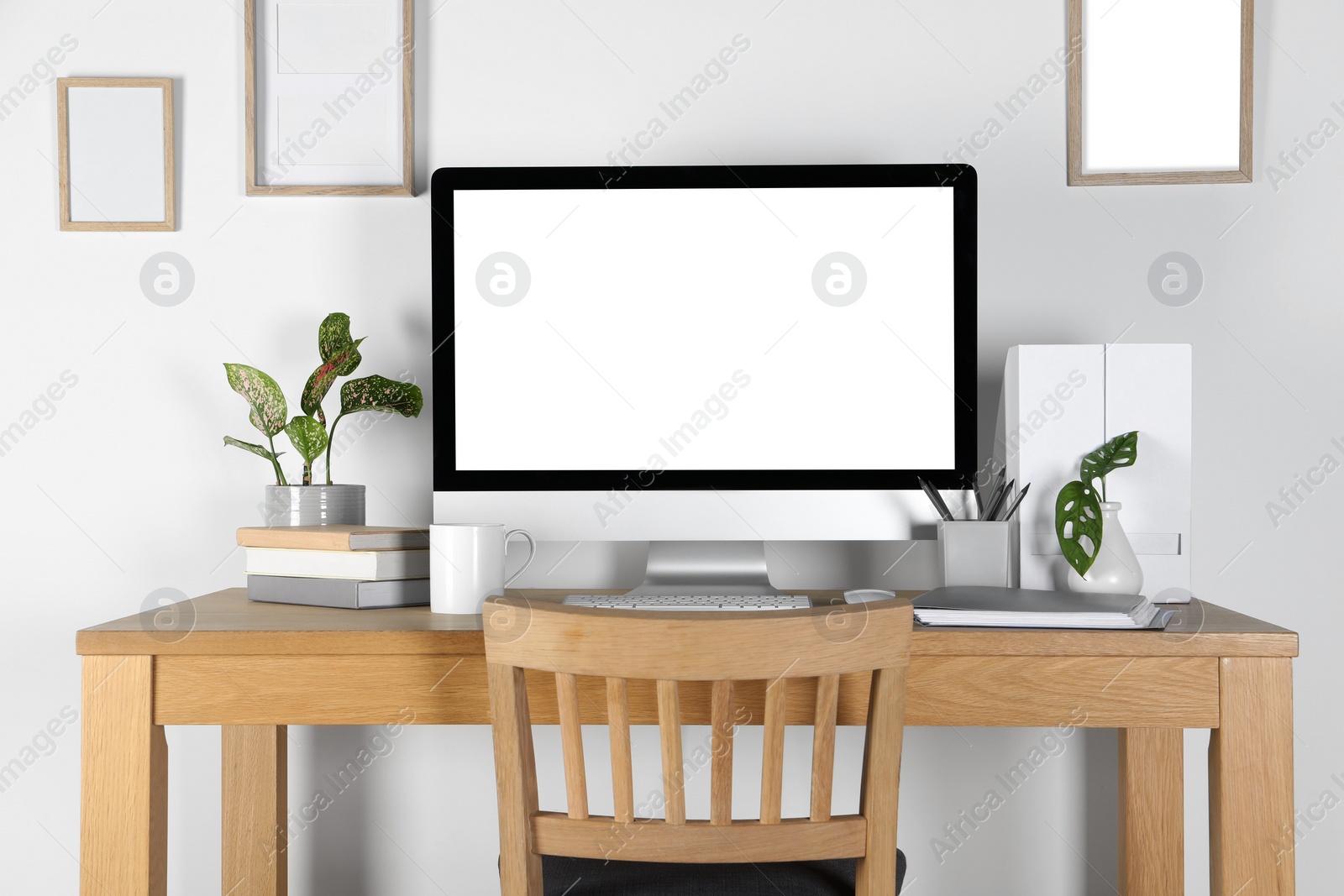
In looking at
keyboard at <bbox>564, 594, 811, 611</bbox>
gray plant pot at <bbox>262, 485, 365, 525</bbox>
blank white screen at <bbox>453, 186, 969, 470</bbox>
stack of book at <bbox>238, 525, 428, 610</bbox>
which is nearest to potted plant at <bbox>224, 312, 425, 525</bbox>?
gray plant pot at <bbox>262, 485, 365, 525</bbox>

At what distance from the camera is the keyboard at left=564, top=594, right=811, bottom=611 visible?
109cm

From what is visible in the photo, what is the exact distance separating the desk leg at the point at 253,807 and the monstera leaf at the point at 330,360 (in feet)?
1.71

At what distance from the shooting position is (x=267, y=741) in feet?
4.74

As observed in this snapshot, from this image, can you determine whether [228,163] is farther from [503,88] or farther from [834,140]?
[834,140]

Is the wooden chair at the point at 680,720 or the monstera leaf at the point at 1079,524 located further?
the monstera leaf at the point at 1079,524

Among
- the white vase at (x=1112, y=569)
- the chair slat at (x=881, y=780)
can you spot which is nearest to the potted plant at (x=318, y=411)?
the chair slat at (x=881, y=780)

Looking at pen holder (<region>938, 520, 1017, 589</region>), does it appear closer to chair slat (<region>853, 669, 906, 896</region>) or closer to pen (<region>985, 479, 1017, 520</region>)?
pen (<region>985, 479, 1017, 520</region>)

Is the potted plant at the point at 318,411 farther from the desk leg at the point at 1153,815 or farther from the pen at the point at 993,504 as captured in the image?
the desk leg at the point at 1153,815

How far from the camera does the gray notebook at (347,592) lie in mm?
1178

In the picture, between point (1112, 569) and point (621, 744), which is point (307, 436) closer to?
point (621, 744)

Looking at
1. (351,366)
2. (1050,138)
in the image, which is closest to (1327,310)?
(1050,138)

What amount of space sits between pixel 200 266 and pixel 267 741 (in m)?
0.83

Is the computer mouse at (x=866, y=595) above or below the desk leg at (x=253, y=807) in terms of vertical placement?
above

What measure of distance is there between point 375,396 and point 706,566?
1.95 feet
